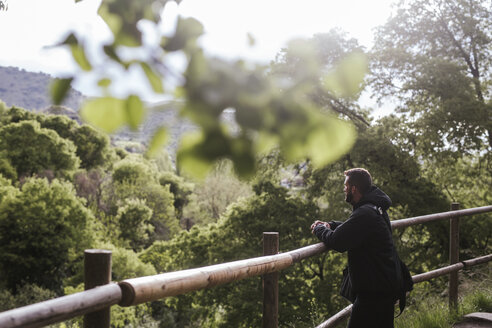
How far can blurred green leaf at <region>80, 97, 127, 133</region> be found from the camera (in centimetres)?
70

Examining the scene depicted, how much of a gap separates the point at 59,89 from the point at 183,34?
0.21m

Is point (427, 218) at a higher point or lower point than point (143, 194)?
lower

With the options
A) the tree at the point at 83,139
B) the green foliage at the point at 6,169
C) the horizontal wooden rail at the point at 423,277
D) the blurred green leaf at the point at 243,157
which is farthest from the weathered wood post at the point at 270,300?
the tree at the point at 83,139

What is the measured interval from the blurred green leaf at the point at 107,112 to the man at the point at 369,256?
8.10 ft

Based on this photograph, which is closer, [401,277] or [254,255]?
[401,277]

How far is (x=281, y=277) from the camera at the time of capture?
55.2 feet

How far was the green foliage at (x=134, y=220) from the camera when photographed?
39.3 m

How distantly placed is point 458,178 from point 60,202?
2334 cm

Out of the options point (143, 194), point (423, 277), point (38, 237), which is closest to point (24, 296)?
point (38, 237)

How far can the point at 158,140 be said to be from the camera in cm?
71

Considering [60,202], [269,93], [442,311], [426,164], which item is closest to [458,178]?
[426,164]

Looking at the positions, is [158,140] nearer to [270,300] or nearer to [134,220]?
[270,300]

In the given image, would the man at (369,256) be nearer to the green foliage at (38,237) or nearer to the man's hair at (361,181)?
the man's hair at (361,181)

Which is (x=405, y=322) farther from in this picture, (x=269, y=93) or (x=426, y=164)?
(x=426, y=164)
